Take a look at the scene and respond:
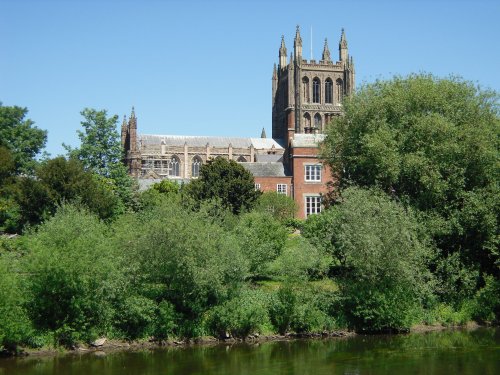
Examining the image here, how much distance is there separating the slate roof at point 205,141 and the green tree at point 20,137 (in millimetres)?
26030

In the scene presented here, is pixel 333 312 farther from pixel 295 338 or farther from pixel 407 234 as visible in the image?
pixel 407 234

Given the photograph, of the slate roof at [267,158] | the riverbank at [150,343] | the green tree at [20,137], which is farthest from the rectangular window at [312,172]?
the riverbank at [150,343]

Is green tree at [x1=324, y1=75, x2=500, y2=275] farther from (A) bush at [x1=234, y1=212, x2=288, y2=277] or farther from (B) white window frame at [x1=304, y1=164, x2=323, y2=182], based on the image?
(B) white window frame at [x1=304, y1=164, x2=323, y2=182]

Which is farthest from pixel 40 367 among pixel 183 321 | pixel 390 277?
pixel 390 277

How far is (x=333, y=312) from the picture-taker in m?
36.7

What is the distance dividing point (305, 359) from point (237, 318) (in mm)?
5184

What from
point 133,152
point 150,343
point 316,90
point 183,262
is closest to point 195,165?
point 133,152

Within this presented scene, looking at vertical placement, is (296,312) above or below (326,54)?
below

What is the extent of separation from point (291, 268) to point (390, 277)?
18.4ft

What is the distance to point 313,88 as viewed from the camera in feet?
371

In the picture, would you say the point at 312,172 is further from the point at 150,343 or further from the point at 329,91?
the point at 329,91

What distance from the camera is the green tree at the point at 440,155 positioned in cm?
3894

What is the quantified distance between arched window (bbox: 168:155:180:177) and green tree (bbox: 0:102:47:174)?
85.6 ft

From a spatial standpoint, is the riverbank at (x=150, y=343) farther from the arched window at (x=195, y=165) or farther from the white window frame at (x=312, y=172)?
the arched window at (x=195, y=165)
